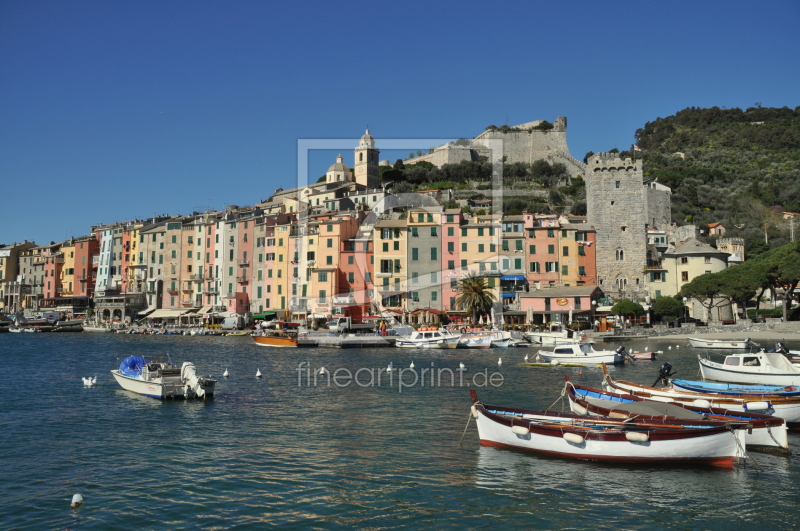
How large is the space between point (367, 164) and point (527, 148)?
2918cm

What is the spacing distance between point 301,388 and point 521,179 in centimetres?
8528

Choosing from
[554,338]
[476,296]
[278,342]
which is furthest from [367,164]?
[554,338]

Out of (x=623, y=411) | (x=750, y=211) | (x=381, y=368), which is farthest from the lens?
(x=750, y=211)

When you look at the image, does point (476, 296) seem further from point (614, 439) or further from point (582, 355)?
point (614, 439)

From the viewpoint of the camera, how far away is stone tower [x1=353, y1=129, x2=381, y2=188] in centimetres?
10816

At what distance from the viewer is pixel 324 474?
49.4 ft

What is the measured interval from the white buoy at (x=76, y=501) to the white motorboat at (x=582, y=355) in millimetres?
28749

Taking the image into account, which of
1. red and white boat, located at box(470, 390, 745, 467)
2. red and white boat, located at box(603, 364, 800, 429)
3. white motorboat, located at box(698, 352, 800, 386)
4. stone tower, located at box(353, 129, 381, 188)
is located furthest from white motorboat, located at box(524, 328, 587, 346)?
stone tower, located at box(353, 129, 381, 188)

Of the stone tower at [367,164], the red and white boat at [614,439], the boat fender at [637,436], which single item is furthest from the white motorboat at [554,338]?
the stone tower at [367,164]

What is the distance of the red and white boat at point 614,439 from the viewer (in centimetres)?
1498

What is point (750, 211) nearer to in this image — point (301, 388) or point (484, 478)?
point (301, 388)

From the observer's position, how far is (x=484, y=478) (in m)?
14.6

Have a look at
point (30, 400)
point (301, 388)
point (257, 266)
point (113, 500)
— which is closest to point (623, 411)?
point (113, 500)

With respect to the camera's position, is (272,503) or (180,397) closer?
(272,503)
